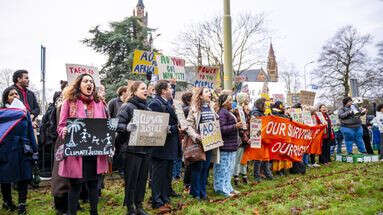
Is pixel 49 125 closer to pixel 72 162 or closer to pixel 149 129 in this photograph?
pixel 149 129

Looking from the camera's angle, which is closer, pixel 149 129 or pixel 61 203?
pixel 149 129

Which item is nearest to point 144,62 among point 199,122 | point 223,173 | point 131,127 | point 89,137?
point 199,122

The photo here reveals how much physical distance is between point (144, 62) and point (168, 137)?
15.5ft

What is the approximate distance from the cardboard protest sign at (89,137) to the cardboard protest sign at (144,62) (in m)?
5.87

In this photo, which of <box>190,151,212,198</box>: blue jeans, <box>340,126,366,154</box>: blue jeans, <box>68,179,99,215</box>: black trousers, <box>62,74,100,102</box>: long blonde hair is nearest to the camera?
<box>68,179,99,215</box>: black trousers

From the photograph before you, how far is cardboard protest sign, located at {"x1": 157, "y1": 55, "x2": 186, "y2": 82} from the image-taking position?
1120 cm

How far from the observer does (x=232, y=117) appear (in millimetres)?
8219

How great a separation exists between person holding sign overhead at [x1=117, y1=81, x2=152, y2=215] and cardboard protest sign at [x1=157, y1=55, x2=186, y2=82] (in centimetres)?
505

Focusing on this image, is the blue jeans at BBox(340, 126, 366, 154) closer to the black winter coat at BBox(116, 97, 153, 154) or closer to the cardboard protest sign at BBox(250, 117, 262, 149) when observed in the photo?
the cardboard protest sign at BBox(250, 117, 262, 149)

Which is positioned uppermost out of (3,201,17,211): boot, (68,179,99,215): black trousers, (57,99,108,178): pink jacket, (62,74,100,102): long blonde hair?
(62,74,100,102): long blonde hair

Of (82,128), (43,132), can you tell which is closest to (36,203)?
(43,132)

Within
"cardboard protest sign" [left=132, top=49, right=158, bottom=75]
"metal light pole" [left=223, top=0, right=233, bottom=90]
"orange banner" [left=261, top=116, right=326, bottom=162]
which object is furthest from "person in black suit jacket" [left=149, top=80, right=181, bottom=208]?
"metal light pole" [left=223, top=0, right=233, bottom=90]

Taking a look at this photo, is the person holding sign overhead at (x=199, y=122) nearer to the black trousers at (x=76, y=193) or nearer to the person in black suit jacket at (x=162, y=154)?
the person in black suit jacket at (x=162, y=154)

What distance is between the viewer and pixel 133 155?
597cm
